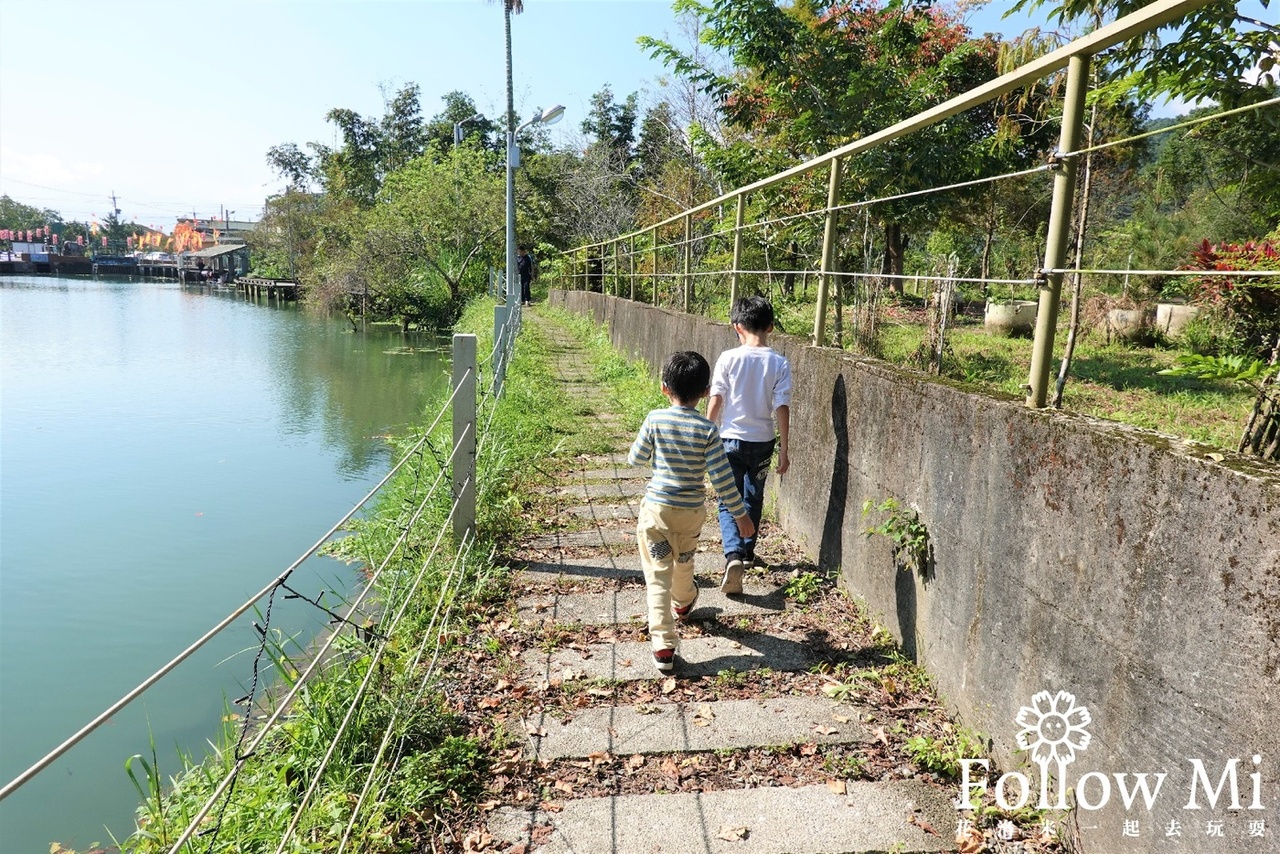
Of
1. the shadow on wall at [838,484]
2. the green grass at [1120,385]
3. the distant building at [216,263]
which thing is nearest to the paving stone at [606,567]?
the shadow on wall at [838,484]

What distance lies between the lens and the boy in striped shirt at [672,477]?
334cm

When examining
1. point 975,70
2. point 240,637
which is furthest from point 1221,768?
point 975,70

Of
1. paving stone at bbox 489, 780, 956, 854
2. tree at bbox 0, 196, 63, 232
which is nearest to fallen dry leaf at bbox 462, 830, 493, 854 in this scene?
paving stone at bbox 489, 780, 956, 854

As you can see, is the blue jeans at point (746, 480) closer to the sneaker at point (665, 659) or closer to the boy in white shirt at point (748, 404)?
the boy in white shirt at point (748, 404)

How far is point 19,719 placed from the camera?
→ 4805 millimetres

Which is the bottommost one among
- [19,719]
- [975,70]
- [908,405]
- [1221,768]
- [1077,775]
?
[19,719]

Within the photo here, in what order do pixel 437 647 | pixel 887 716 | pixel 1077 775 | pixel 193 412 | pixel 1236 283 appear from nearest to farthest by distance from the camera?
pixel 1077 775, pixel 887 716, pixel 437 647, pixel 1236 283, pixel 193 412

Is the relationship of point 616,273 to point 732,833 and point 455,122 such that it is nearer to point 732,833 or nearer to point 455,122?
point 732,833

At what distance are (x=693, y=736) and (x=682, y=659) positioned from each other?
0.56 meters

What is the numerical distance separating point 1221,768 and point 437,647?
108 inches

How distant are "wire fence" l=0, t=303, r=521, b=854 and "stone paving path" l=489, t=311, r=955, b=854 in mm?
407

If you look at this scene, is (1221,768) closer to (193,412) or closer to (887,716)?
(887,716)

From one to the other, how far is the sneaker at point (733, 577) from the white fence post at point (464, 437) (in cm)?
146

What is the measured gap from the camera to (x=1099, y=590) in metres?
2.14
